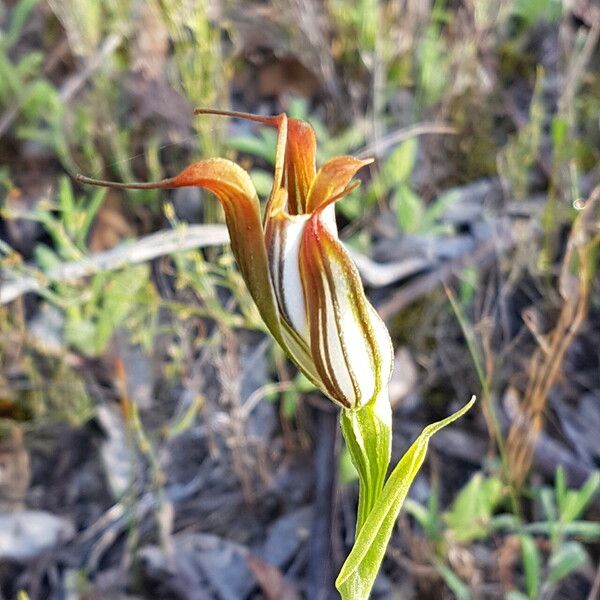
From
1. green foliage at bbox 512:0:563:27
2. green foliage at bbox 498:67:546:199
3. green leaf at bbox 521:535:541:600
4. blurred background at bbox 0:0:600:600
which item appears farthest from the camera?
green foliage at bbox 512:0:563:27

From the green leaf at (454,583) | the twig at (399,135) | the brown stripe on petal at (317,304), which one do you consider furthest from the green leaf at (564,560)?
the twig at (399,135)

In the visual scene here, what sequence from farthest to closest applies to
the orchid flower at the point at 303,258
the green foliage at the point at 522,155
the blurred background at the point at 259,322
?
the green foliage at the point at 522,155
the blurred background at the point at 259,322
the orchid flower at the point at 303,258

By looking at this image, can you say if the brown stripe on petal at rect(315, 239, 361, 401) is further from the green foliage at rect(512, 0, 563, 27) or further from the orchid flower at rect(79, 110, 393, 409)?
the green foliage at rect(512, 0, 563, 27)

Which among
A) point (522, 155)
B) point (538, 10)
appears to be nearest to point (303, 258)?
point (522, 155)

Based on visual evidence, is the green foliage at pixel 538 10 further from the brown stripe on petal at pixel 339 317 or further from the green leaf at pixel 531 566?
the brown stripe on petal at pixel 339 317

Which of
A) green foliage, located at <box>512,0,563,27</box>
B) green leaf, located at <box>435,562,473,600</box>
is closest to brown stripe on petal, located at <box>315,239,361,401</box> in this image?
green leaf, located at <box>435,562,473,600</box>

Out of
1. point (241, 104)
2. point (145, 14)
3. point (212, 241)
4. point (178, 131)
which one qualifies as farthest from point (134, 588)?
point (145, 14)

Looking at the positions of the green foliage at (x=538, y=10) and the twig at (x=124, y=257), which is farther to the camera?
the green foliage at (x=538, y=10)

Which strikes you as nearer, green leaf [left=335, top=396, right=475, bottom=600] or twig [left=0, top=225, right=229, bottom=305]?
green leaf [left=335, top=396, right=475, bottom=600]
